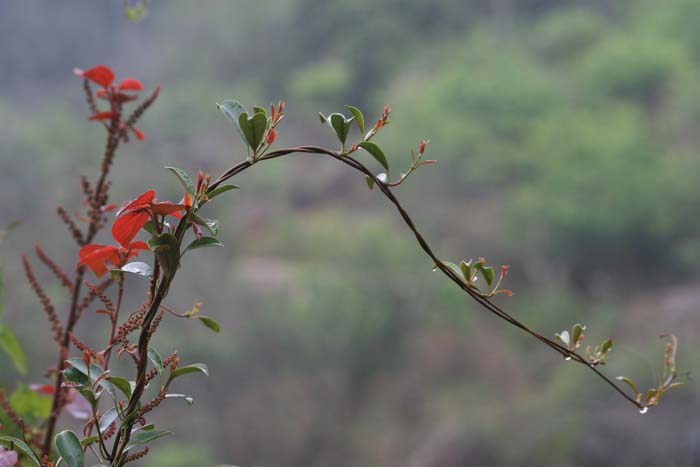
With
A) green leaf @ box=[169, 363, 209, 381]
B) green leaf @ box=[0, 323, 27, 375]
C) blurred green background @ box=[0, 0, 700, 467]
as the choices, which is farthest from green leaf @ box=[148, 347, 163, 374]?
blurred green background @ box=[0, 0, 700, 467]

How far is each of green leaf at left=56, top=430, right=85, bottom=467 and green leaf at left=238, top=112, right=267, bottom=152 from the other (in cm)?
12

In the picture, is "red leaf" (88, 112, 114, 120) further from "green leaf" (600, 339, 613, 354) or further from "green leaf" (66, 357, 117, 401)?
"green leaf" (600, 339, 613, 354)

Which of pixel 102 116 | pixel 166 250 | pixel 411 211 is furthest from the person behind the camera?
pixel 411 211

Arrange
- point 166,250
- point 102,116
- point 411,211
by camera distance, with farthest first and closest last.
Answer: point 411,211
point 102,116
point 166,250

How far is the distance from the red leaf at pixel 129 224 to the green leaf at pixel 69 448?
0.07 meters

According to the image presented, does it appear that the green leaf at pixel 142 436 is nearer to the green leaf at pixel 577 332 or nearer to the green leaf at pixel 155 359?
the green leaf at pixel 155 359

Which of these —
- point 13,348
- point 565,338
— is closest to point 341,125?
point 565,338

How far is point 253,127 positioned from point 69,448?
130 mm

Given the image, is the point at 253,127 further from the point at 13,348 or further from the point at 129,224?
the point at 13,348

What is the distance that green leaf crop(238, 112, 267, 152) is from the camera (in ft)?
0.97

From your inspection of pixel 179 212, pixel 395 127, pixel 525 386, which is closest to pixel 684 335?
pixel 525 386

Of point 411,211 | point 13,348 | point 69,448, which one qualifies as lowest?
point 69,448

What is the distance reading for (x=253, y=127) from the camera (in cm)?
30

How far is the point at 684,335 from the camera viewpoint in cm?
664
